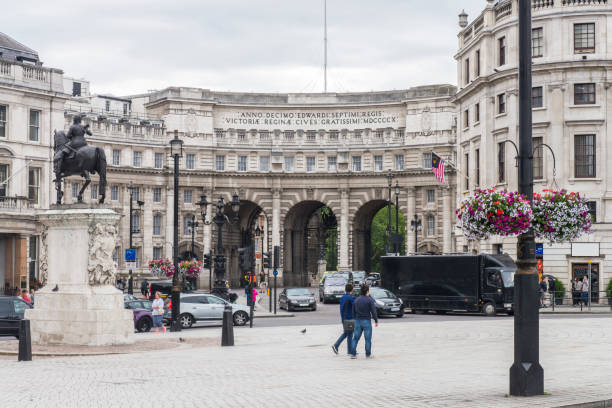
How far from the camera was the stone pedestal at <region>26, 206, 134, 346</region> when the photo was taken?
2466cm

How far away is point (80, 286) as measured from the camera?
24906 millimetres

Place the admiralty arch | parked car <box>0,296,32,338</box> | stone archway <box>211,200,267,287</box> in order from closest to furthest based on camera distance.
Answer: parked car <box>0,296,32,338</box> < the admiralty arch < stone archway <box>211,200,267,287</box>

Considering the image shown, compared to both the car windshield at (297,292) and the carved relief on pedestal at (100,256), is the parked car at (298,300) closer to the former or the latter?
the car windshield at (297,292)

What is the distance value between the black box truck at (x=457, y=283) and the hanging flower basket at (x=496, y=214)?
27264mm

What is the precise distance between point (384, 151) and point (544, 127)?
40.1m

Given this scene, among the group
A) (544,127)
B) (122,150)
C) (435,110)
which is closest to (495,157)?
(544,127)

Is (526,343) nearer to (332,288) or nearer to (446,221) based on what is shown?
(332,288)

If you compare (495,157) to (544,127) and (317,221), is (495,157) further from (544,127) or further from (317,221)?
(317,221)

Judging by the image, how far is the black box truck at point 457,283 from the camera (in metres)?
44.8

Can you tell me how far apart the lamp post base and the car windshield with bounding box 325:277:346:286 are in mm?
47725

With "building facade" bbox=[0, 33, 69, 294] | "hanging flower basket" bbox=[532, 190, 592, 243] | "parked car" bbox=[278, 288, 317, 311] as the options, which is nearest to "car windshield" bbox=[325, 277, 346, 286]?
"parked car" bbox=[278, 288, 317, 311]

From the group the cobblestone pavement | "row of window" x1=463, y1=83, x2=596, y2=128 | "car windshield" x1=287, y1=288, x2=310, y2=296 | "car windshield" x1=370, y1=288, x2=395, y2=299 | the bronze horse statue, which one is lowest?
"car windshield" x1=287, y1=288, x2=310, y2=296

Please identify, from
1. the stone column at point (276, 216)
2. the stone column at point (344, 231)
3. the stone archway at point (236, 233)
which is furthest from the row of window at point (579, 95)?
the stone archway at point (236, 233)

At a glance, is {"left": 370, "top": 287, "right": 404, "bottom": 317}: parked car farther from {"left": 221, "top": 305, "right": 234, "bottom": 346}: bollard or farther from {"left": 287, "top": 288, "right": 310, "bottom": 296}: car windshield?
{"left": 221, "top": 305, "right": 234, "bottom": 346}: bollard
